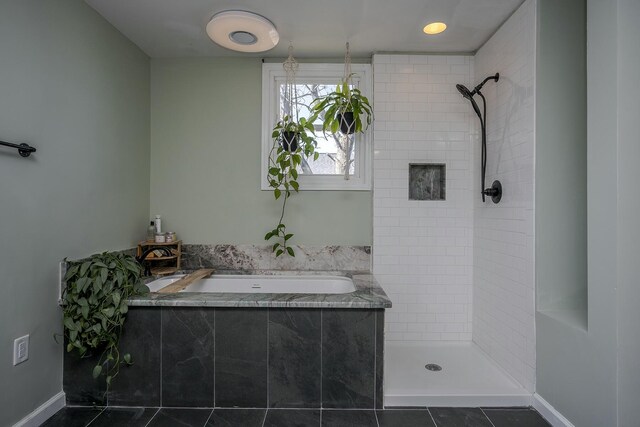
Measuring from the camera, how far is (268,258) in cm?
268

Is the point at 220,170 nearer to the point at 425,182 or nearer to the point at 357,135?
the point at 357,135

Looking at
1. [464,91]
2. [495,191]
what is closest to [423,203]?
[495,191]

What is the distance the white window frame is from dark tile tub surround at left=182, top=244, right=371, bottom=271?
520 mm

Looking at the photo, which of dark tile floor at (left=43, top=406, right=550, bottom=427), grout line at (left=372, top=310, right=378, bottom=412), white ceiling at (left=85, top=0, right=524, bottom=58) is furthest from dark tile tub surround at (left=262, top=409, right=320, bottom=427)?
white ceiling at (left=85, top=0, right=524, bottom=58)

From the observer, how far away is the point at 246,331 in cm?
179

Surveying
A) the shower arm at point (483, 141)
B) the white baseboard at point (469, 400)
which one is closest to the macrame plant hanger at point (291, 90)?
the shower arm at point (483, 141)

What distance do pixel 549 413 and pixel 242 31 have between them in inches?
115

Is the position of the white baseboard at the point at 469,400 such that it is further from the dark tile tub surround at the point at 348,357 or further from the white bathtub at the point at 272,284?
the white bathtub at the point at 272,284

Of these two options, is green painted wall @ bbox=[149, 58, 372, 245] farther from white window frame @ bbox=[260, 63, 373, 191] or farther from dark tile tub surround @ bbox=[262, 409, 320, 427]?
dark tile tub surround @ bbox=[262, 409, 320, 427]

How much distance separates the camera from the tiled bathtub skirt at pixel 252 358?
178 cm

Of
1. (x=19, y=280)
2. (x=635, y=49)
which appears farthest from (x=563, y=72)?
(x=19, y=280)

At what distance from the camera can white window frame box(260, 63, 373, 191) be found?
2650 mm

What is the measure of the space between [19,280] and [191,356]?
92cm

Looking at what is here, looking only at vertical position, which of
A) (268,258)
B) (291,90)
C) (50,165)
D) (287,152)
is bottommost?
(268,258)
